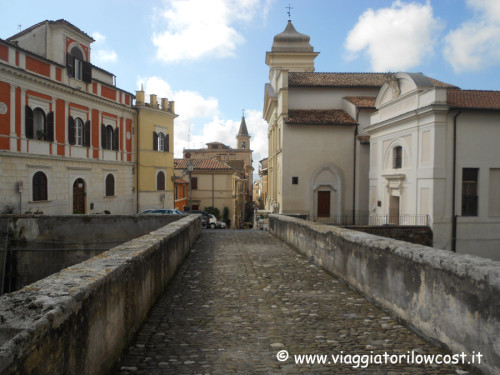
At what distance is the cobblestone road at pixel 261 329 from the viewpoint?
3.63 meters

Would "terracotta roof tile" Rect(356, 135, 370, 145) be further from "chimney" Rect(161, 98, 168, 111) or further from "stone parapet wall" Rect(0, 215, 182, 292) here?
"stone parapet wall" Rect(0, 215, 182, 292)

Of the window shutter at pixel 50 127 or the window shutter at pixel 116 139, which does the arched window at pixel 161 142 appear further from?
the window shutter at pixel 50 127

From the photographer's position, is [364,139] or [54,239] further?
[364,139]

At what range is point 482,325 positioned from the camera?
3279mm

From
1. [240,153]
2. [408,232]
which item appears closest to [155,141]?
[408,232]

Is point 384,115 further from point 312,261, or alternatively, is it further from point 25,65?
point 25,65

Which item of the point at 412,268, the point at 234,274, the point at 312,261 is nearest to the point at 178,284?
the point at 234,274

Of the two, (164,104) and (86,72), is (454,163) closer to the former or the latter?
(86,72)

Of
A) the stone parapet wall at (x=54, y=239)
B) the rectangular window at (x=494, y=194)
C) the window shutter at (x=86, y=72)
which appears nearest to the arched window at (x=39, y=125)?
the window shutter at (x=86, y=72)

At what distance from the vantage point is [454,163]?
19.8 m

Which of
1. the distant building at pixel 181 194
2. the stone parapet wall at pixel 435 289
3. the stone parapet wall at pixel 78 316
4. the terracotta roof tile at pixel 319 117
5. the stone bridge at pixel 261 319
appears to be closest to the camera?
the stone parapet wall at pixel 78 316

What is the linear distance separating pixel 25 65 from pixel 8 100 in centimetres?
217

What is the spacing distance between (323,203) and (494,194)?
1133 cm

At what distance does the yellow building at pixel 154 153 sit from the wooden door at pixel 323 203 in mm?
12697
